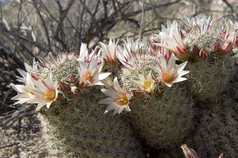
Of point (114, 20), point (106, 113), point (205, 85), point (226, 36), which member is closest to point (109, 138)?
point (106, 113)

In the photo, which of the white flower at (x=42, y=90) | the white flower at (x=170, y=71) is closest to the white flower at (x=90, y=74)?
the white flower at (x=42, y=90)

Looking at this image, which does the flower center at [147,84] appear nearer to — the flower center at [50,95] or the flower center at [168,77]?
the flower center at [168,77]

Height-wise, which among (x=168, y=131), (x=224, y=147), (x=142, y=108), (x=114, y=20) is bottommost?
(x=224, y=147)

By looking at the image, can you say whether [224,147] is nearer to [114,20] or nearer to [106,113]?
[106,113]

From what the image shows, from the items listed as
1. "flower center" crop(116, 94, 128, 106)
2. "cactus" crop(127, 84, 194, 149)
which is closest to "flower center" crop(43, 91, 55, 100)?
"flower center" crop(116, 94, 128, 106)

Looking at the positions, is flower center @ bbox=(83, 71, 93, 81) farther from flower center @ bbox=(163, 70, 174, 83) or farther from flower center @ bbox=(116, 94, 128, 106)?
flower center @ bbox=(163, 70, 174, 83)

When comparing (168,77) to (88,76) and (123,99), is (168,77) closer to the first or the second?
(123,99)
